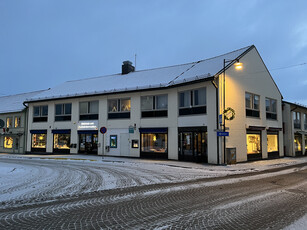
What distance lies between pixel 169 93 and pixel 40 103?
15.0m

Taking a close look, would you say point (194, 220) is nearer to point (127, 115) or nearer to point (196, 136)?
point (196, 136)

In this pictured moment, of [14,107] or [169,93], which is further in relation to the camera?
[14,107]

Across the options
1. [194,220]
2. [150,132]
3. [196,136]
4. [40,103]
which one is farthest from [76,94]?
[194,220]

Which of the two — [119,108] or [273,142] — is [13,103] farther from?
[273,142]

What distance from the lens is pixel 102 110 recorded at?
74.7ft

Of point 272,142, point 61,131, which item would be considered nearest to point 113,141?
point 61,131

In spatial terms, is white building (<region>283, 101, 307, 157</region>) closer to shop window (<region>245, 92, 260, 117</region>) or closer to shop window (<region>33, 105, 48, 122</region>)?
shop window (<region>245, 92, 260, 117</region>)

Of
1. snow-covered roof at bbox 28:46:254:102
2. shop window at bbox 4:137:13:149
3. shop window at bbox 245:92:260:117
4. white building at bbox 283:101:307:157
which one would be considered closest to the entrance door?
snow-covered roof at bbox 28:46:254:102

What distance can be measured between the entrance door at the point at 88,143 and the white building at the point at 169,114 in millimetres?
93

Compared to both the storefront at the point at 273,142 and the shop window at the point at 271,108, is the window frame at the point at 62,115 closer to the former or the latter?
the shop window at the point at 271,108

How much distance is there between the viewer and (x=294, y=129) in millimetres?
26406

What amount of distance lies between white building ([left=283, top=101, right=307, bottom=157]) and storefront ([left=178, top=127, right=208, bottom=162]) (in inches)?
536

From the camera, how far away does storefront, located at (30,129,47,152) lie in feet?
84.3

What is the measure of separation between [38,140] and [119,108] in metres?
10.6
